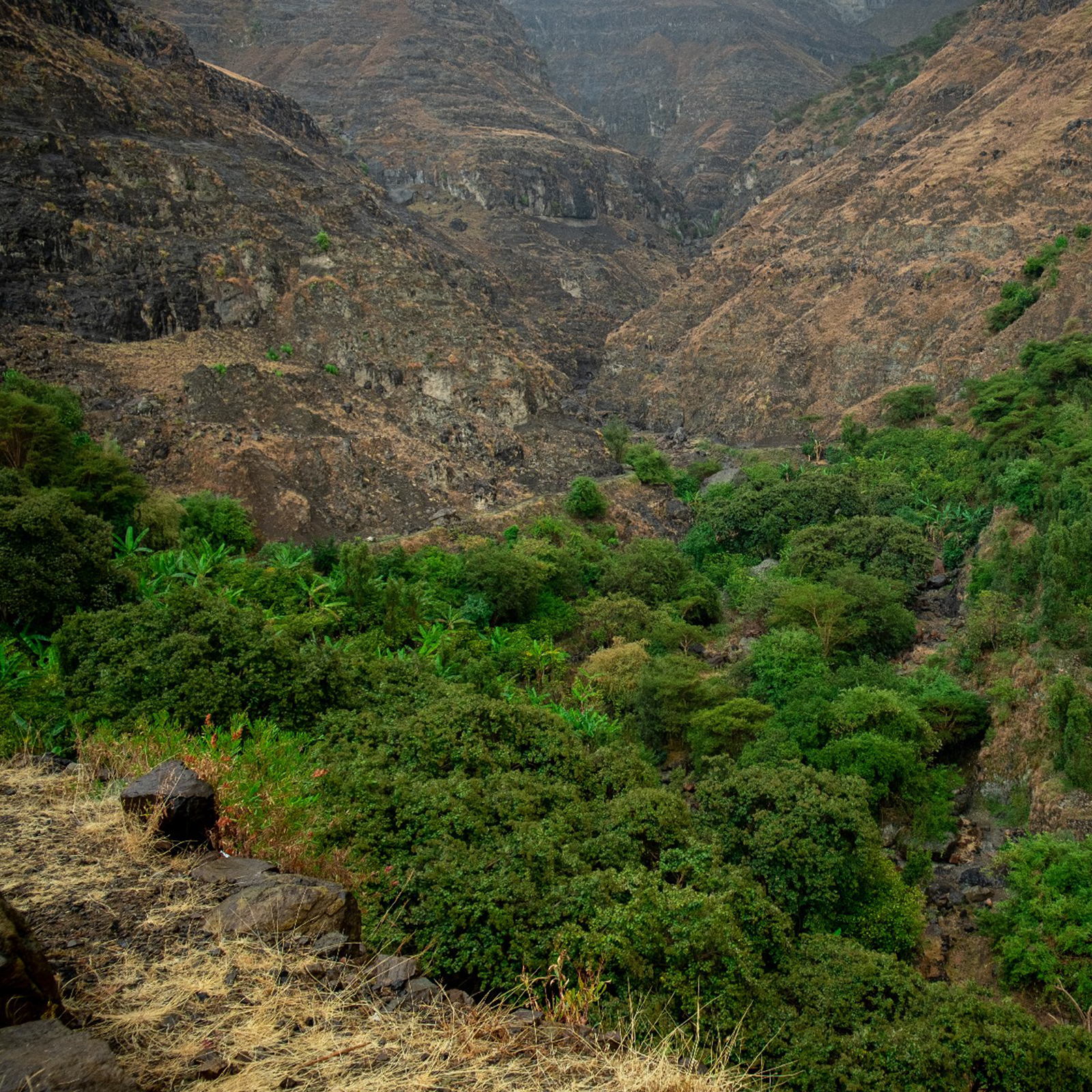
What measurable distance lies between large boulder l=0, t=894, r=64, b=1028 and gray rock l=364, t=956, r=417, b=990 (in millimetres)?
2122

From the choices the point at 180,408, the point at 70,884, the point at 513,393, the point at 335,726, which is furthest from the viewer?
the point at 513,393

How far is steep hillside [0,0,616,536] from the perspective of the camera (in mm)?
38906

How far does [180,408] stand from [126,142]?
708 inches

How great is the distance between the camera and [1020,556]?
26.9 meters

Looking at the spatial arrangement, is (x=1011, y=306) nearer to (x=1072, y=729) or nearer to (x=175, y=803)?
(x=1072, y=729)

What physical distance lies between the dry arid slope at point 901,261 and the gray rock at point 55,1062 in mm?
57195

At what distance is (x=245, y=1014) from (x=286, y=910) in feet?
4.08

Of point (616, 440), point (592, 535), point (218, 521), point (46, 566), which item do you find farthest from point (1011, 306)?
point (46, 566)

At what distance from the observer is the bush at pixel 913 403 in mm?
52531

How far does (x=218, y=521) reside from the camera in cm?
3319

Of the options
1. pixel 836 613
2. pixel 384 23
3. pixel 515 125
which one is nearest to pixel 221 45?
pixel 384 23

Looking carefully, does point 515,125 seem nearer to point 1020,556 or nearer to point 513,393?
point 513,393

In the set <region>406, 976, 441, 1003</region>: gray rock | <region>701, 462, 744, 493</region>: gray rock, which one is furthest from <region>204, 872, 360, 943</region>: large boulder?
<region>701, 462, 744, 493</region>: gray rock

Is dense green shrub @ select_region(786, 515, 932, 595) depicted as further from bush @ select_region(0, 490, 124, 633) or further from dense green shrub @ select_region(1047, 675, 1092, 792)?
bush @ select_region(0, 490, 124, 633)
